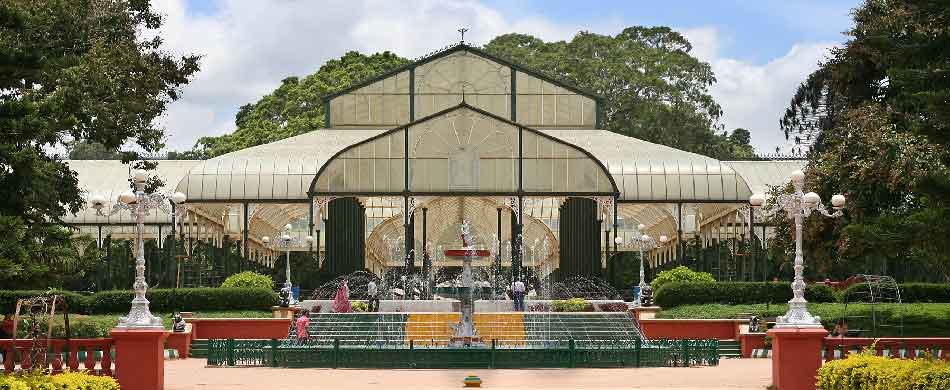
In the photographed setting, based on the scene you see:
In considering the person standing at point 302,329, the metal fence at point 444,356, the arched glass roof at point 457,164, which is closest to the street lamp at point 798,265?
the metal fence at point 444,356

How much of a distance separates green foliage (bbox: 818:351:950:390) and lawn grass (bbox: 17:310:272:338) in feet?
59.8

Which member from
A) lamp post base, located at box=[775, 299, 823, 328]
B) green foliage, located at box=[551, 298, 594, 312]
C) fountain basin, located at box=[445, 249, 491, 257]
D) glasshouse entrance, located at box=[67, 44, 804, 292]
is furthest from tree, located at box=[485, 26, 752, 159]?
lamp post base, located at box=[775, 299, 823, 328]

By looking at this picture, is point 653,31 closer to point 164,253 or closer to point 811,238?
point 164,253

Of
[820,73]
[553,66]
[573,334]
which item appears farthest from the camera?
[553,66]

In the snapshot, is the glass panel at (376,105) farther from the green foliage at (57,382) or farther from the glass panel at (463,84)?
the green foliage at (57,382)

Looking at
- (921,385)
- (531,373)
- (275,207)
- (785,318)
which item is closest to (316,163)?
(275,207)

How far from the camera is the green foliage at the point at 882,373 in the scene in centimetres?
2172

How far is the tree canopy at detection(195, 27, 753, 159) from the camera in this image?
84.4 metres

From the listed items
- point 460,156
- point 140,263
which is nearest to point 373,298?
point 460,156

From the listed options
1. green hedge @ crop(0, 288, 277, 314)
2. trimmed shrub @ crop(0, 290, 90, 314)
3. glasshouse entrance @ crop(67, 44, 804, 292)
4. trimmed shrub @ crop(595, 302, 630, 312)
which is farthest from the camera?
glasshouse entrance @ crop(67, 44, 804, 292)

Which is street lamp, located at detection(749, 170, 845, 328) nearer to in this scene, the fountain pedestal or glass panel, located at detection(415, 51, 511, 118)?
the fountain pedestal

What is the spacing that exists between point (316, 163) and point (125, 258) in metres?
8.35

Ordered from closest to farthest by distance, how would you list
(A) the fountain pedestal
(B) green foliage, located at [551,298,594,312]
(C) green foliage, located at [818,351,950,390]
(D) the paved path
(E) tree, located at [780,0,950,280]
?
(C) green foliage, located at [818,351,950,390]
(E) tree, located at [780,0,950,280]
(D) the paved path
(A) the fountain pedestal
(B) green foliage, located at [551,298,594,312]

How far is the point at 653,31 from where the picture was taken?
93.1 m
